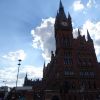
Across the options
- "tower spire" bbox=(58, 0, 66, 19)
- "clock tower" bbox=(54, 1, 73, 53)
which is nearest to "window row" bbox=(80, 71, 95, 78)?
"clock tower" bbox=(54, 1, 73, 53)

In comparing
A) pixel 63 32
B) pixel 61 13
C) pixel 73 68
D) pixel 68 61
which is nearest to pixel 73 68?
pixel 73 68

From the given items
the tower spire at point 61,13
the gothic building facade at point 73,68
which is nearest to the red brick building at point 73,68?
the gothic building facade at point 73,68

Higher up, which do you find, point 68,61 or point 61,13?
point 61,13

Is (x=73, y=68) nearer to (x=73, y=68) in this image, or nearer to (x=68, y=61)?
(x=73, y=68)

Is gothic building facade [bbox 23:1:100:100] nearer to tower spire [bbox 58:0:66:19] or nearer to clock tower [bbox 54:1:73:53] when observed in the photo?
clock tower [bbox 54:1:73:53]

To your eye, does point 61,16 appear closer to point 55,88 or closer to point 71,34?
point 71,34

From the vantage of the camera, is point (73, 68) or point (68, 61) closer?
point (73, 68)

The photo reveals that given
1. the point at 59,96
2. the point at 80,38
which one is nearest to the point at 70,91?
the point at 59,96

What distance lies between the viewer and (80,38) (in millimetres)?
80500

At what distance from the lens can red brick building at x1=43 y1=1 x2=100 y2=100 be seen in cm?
7256

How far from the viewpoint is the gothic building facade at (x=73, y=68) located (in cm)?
7256

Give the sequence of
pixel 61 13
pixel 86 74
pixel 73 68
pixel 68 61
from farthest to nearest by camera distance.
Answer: pixel 61 13 < pixel 68 61 < pixel 86 74 < pixel 73 68

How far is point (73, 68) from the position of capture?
74938 millimetres

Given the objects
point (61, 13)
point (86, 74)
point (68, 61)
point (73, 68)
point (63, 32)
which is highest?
point (61, 13)
